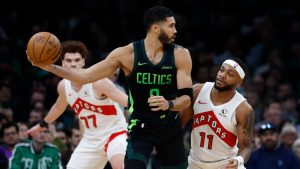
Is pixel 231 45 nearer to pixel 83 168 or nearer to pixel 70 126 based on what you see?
pixel 70 126

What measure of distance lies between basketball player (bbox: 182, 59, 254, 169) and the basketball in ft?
5.12

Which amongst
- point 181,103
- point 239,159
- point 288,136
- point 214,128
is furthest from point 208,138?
point 288,136

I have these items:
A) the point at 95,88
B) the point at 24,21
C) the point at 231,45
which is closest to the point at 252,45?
the point at 231,45

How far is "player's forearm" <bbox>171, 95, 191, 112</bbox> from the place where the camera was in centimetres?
842

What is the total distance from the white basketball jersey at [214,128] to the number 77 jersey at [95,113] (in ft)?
4.00

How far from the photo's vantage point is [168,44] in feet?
28.5

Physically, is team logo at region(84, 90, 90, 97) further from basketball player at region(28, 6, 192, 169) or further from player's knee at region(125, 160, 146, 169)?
player's knee at region(125, 160, 146, 169)

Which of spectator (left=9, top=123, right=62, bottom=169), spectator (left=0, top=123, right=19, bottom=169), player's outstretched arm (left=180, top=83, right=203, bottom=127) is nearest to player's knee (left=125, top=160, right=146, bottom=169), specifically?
player's outstretched arm (left=180, top=83, right=203, bottom=127)

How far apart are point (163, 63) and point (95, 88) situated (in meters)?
1.56

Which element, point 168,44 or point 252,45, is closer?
point 168,44

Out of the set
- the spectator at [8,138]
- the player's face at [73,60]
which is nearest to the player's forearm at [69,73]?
the player's face at [73,60]

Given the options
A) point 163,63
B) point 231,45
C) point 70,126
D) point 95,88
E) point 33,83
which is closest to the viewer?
point 163,63

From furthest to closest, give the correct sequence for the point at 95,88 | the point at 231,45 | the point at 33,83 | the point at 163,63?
the point at 231,45 < the point at 33,83 < the point at 95,88 < the point at 163,63

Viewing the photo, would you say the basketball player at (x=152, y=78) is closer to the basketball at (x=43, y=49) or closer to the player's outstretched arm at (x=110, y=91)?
the basketball at (x=43, y=49)
